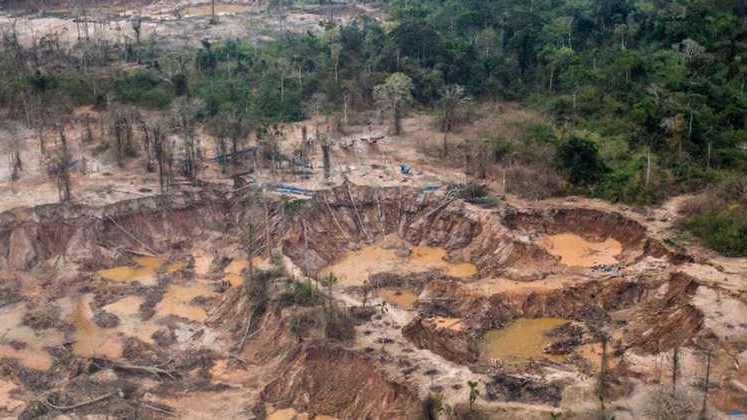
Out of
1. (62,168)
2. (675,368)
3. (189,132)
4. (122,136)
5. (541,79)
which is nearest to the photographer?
(675,368)

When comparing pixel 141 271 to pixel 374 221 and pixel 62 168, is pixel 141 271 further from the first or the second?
pixel 374 221

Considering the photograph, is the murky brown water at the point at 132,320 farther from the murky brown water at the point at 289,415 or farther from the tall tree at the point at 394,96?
the tall tree at the point at 394,96

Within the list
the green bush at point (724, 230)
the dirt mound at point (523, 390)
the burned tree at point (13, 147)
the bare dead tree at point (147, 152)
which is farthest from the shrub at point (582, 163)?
the burned tree at point (13, 147)

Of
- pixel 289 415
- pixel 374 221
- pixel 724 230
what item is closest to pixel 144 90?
pixel 374 221

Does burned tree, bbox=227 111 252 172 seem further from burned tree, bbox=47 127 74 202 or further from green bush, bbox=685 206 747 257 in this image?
green bush, bbox=685 206 747 257

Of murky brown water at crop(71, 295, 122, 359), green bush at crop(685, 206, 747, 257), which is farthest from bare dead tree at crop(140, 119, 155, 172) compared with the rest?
green bush at crop(685, 206, 747, 257)

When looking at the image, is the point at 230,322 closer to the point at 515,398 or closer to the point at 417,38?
the point at 515,398

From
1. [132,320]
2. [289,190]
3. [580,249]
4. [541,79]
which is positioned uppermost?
[541,79]

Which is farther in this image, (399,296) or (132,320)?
(399,296)
